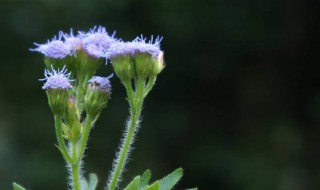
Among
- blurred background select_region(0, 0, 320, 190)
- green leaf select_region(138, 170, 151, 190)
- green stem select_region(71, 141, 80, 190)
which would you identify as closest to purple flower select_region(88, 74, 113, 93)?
Result: green stem select_region(71, 141, 80, 190)

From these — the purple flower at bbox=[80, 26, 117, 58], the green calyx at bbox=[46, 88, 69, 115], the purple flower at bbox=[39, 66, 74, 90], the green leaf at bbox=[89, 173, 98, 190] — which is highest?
the purple flower at bbox=[80, 26, 117, 58]

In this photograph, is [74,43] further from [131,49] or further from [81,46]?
[131,49]

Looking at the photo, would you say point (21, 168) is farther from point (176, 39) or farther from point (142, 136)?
point (176, 39)

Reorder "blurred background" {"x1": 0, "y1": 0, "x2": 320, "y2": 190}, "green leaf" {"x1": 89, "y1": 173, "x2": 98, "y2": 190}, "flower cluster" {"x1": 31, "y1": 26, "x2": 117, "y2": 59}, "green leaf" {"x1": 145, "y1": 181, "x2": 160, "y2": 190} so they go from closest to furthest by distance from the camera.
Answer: "green leaf" {"x1": 145, "y1": 181, "x2": 160, "y2": 190} < "flower cluster" {"x1": 31, "y1": 26, "x2": 117, "y2": 59} < "green leaf" {"x1": 89, "y1": 173, "x2": 98, "y2": 190} < "blurred background" {"x1": 0, "y1": 0, "x2": 320, "y2": 190}

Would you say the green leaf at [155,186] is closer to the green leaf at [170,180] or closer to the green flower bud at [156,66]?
the green leaf at [170,180]

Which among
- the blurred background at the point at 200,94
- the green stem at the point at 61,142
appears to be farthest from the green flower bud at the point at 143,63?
the blurred background at the point at 200,94

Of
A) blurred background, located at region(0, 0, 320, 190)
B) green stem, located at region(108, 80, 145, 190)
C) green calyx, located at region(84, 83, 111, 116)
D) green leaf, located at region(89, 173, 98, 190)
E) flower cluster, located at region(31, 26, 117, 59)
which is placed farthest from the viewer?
blurred background, located at region(0, 0, 320, 190)

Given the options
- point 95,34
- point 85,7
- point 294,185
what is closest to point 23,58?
point 85,7

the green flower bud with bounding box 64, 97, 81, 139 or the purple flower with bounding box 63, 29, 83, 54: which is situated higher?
the purple flower with bounding box 63, 29, 83, 54

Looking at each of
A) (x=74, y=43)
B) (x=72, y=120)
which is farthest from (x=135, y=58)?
(x=72, y=120)

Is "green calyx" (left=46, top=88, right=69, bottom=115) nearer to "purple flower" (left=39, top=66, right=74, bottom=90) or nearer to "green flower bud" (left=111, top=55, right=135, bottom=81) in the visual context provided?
"purple flower" (left=39, top=66, right=74, bottom=90)
